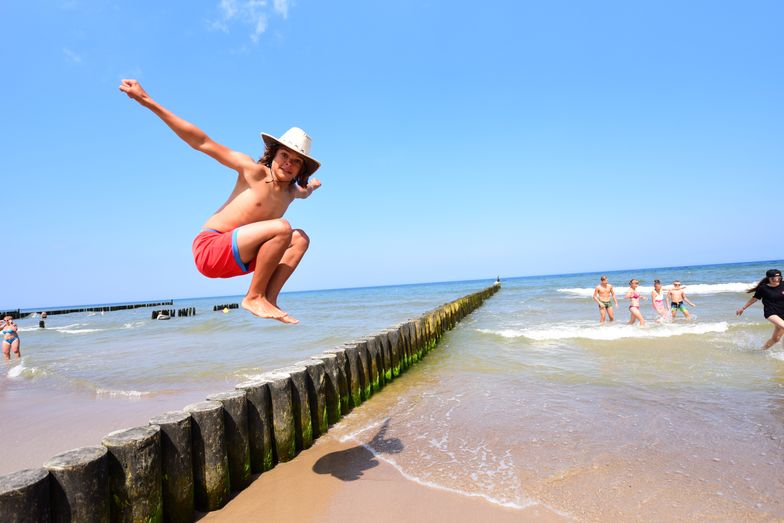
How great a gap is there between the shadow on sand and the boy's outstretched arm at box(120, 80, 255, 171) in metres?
3.32

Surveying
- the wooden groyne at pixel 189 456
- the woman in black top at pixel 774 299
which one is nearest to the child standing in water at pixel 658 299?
the woman in black top at pixel 774 299

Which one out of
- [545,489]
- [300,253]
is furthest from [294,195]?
[545,489]

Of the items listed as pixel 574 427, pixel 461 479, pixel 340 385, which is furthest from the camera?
pixel 340 385

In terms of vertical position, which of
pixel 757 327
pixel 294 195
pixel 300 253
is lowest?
pixel 757 327

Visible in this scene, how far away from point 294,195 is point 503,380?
6448 millimetres

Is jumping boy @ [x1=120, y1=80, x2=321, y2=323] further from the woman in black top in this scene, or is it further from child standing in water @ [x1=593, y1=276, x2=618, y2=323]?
child standing in water @ [x1=593, y1=276, x2=618, y2=323]

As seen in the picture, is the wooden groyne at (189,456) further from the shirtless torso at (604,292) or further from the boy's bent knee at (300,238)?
the shirtless torso at (604,292)

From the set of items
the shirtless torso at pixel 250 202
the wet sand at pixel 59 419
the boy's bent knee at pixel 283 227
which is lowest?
the wet sand at pixel 59 419

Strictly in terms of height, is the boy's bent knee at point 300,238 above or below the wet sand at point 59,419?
above

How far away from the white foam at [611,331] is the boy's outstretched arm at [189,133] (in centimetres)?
1233

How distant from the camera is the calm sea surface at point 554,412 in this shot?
4.05 meters

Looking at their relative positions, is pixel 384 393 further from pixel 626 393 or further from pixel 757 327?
pixel 757 327

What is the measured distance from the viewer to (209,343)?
17.2 m

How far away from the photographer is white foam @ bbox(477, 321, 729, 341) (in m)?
13.7
